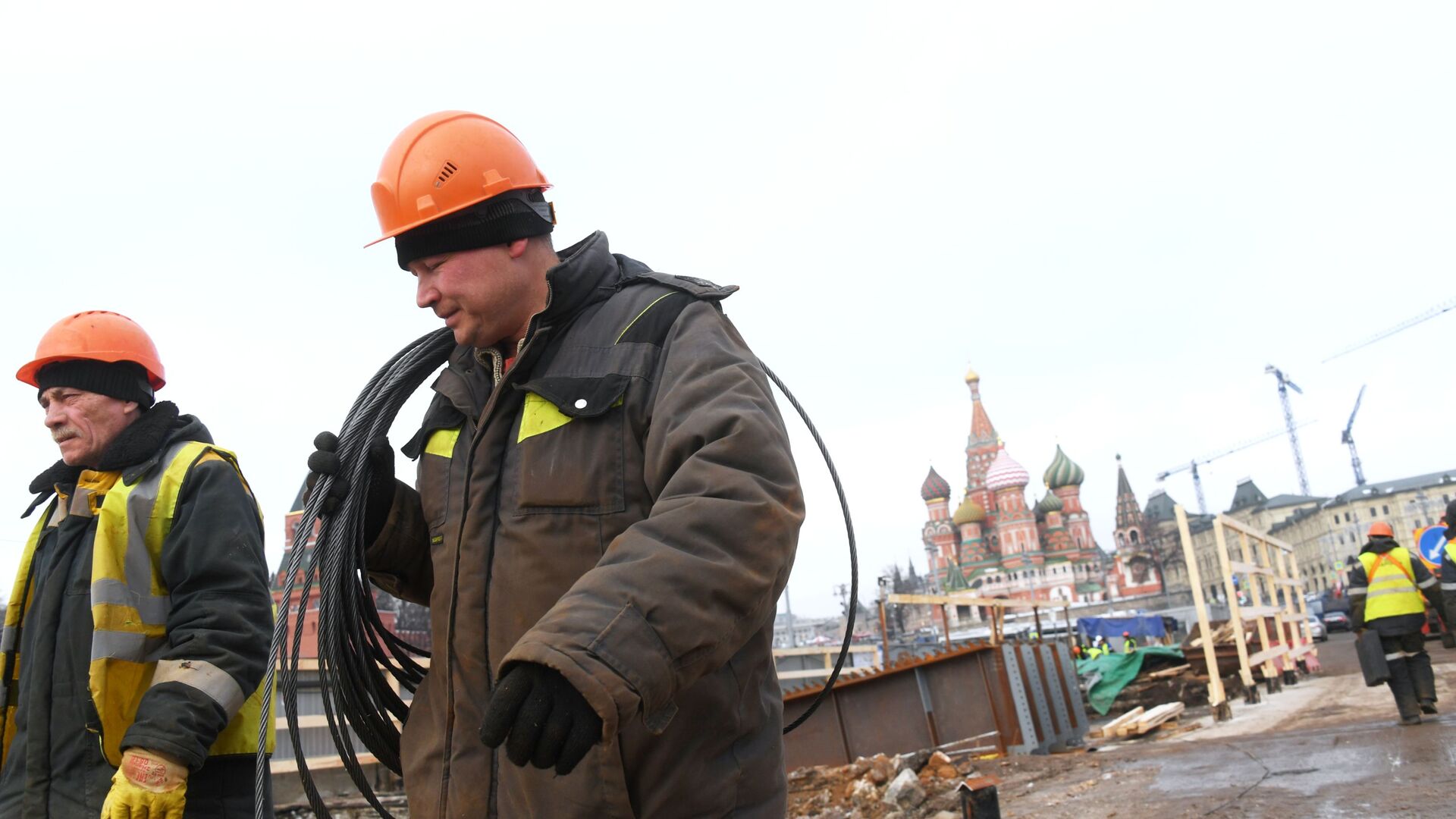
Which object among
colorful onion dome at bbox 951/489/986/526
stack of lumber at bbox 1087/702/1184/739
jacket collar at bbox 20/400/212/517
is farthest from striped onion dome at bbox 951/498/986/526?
jacket collar at bbox 20/400/212/517

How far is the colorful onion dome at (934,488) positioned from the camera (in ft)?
389

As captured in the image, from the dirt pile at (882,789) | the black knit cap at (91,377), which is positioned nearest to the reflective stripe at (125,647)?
the black knit cap at (91,377)

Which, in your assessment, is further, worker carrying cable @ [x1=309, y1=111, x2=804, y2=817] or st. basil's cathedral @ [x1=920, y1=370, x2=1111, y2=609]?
st. basil's cathedral @ [x1=920, y1=370, x2=1111, y2=609]

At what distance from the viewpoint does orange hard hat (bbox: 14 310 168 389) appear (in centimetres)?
320

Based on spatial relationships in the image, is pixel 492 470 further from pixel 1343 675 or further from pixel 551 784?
pixel 1343 675

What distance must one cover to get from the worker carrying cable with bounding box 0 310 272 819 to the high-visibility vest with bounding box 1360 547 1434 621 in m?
8.26

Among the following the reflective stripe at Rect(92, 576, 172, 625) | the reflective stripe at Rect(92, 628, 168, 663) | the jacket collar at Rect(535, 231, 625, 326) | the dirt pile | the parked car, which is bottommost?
the parked car

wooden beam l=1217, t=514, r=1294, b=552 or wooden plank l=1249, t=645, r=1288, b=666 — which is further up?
wooden beam l=1217, t=514, r=1294, b=552

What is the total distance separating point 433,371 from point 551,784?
141cm

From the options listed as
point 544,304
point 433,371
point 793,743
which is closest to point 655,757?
point 544,304

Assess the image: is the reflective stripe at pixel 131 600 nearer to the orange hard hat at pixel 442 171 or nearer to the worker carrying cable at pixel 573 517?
the worker carrying cable at pixel 573 517

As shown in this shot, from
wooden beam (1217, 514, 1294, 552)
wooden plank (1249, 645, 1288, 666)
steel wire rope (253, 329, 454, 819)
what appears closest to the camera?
steel wire rope (253, 329, 454, 819)

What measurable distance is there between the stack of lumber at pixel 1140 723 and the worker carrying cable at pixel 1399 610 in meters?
2.58

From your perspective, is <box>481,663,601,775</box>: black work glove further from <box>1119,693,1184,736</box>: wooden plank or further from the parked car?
the parked car
